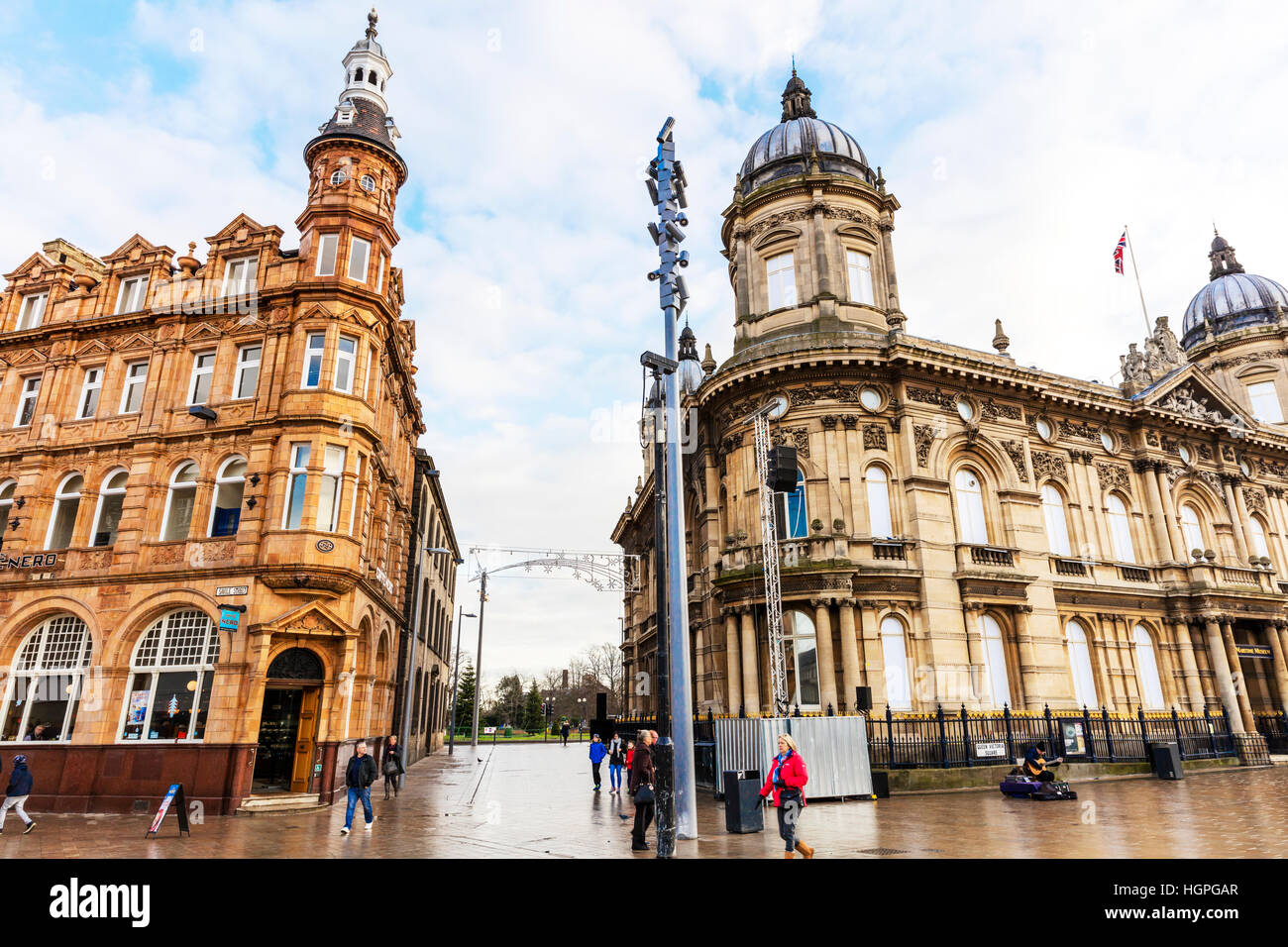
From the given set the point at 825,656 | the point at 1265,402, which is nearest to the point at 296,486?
the point at 825,656

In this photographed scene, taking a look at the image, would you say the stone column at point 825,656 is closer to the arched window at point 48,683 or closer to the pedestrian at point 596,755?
the pedestrian at point 596,755

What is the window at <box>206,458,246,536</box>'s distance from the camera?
20156 mm

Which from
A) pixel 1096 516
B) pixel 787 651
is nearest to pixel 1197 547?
pixel 1096 516

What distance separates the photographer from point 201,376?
2216 centimetres

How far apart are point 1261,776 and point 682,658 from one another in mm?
23463

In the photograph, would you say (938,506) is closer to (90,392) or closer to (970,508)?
(970,508)

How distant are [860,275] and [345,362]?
20.5m

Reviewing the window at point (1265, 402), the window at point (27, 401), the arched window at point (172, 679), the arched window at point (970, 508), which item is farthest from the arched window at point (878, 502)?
the window at point (1265, 402)

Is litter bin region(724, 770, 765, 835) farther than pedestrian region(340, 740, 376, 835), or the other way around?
pedestrian region(340, 740, 376, 835)

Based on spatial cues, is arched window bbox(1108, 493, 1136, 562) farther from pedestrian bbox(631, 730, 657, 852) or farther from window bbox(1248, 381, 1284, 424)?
pedestrian bbox(631, 730, 657, 852)

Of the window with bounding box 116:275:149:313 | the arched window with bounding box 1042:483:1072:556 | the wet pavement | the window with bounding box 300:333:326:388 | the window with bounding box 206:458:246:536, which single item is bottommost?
the wet pavement

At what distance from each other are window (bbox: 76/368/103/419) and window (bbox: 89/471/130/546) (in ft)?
8.61

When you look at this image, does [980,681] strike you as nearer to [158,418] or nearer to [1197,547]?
[1197,547]

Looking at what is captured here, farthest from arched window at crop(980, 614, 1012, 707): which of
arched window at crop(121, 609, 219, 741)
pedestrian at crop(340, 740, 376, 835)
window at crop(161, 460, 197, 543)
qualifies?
window at crop(161, 460, 197, 543)
